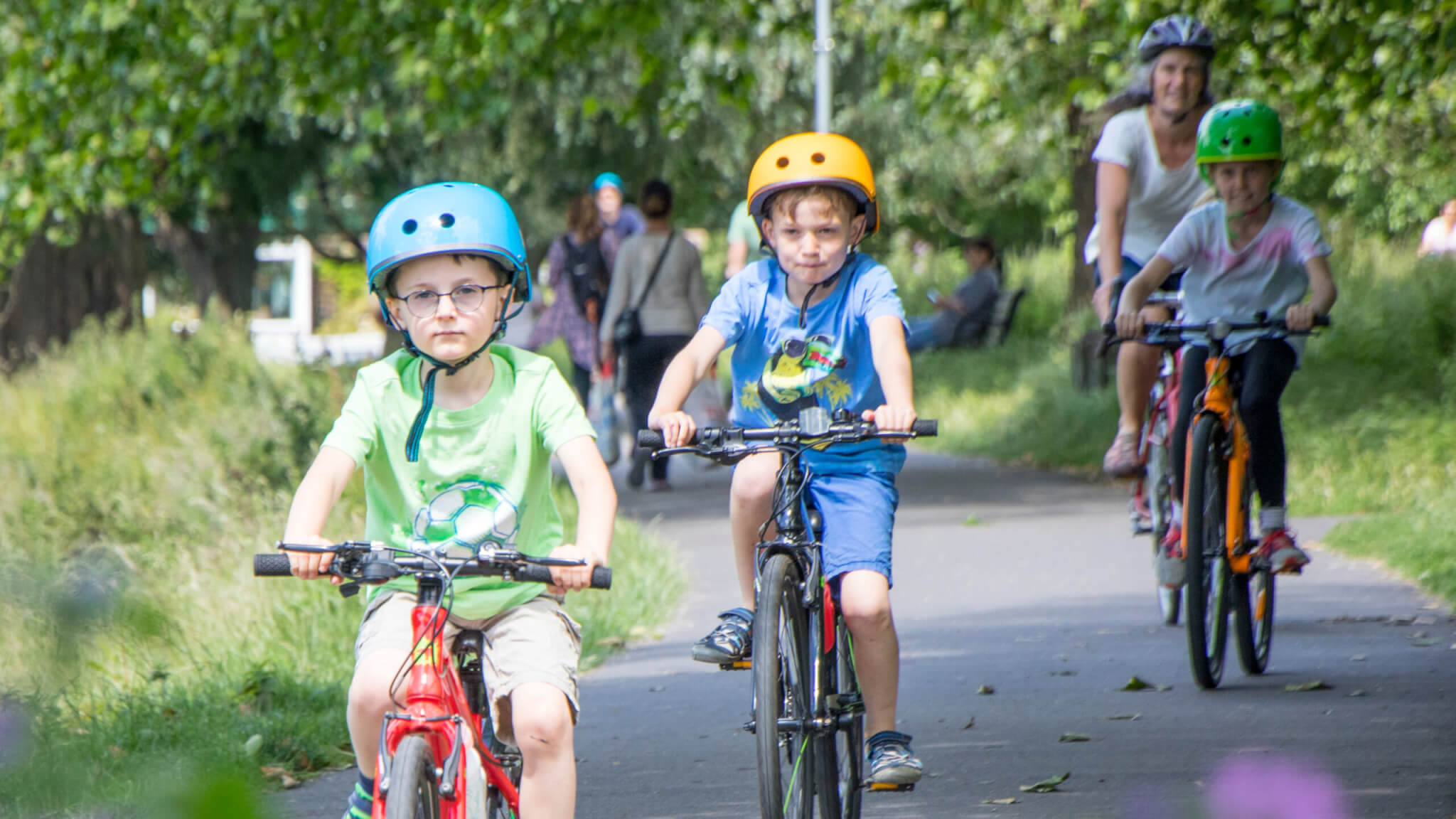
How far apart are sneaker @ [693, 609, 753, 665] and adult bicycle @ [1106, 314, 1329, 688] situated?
2.06 metres

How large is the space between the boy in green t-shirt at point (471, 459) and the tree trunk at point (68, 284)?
16.7 metres

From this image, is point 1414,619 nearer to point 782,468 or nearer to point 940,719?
point 940,719

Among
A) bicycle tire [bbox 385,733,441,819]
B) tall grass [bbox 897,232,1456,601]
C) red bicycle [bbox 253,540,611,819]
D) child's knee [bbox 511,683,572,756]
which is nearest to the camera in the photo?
bicycle tire [bbox 385,733,441,819]

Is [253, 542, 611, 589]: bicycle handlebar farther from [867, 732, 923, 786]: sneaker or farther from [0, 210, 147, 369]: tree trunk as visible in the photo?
[0, 210, 147, 369]: tree trunk

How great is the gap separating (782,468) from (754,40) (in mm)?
17698

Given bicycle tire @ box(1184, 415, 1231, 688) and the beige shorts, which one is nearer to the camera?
the beige shorts

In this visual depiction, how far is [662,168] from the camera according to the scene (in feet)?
79.3

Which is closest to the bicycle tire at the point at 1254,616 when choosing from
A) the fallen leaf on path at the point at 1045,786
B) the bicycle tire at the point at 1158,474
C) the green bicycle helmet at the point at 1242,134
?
the bicycle tire at the point at 1158,474

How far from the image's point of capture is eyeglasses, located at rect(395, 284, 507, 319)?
3258 mm

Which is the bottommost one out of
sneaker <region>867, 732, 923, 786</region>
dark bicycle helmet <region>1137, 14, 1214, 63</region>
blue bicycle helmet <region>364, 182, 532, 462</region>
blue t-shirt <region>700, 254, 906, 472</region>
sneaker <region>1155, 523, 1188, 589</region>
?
sneaker <region>867, 732, 923, 786</region>

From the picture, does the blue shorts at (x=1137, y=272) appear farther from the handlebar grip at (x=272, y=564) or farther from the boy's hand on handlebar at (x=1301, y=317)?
the handlebar grip at (x=272, y=564)

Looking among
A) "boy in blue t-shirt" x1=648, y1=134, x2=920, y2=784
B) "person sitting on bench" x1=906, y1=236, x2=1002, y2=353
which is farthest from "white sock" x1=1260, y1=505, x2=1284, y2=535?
"person sitting on bench" x1=906, y1=236, x2=1002, y2=353

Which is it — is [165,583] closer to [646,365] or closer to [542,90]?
[646,365]

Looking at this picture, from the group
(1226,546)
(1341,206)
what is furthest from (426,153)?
(1341,206)
